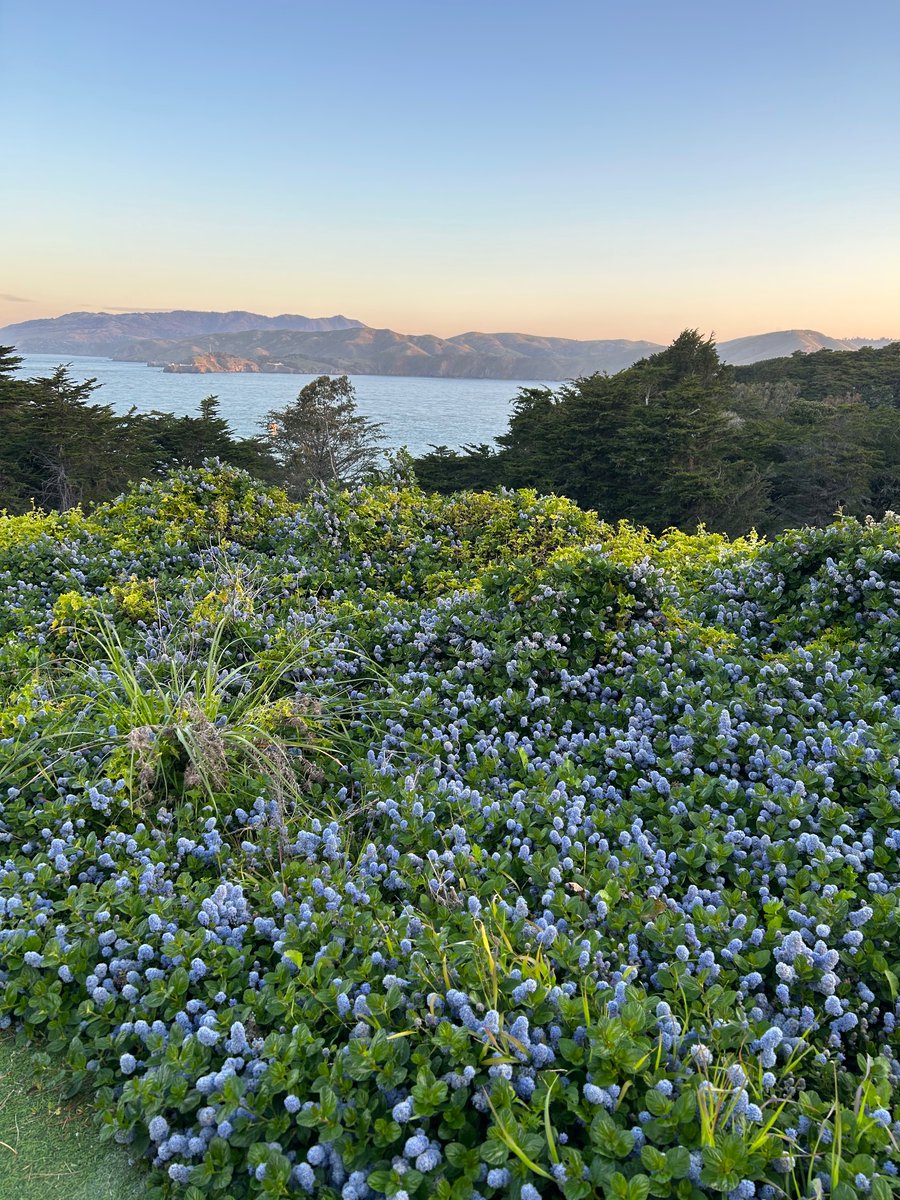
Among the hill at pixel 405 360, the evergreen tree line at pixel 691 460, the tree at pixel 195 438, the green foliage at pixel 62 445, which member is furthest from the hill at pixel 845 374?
the hill at pixel 405 360

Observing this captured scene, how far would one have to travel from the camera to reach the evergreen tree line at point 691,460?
2473cm

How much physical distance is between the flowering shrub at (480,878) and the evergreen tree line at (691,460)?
21588 mm

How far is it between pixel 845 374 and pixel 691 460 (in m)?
21.0

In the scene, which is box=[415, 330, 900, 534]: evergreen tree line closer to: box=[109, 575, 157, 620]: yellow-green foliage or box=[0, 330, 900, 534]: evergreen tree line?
box=[0, 330, 900, 534]: evergreen tree line

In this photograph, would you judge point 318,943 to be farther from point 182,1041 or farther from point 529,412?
point 529,412

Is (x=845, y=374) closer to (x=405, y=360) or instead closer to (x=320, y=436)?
(x=320, y=436)

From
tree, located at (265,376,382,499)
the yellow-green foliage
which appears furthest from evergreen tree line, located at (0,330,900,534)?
the yellow-green foliage

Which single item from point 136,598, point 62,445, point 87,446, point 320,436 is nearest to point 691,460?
point 320,436

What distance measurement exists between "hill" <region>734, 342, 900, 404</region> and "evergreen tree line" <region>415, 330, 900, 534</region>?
10.2 meters

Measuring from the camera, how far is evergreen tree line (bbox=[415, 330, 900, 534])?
24.7 meters

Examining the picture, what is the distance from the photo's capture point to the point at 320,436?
37.7m

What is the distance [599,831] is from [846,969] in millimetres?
727

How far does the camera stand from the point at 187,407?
222 ft

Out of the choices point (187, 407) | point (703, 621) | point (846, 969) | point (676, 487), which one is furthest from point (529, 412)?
point (187, 407)
